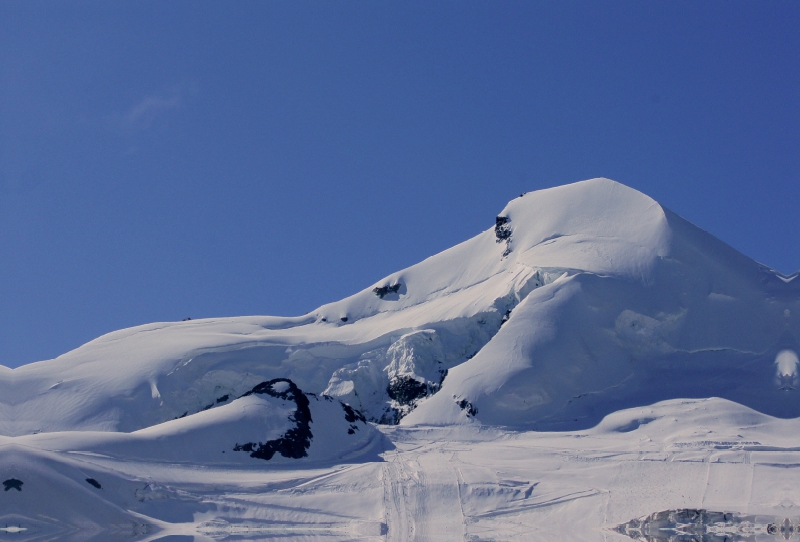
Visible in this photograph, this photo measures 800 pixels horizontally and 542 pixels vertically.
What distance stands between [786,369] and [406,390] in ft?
82.4

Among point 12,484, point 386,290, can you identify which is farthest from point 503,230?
point 12,484

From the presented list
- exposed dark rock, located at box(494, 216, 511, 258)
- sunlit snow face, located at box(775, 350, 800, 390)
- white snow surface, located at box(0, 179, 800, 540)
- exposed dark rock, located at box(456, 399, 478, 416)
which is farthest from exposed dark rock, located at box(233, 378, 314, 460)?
sunlit snow face, located at box(775, 350, 800, 390)

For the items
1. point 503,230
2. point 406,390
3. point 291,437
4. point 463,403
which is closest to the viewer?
point 291,437

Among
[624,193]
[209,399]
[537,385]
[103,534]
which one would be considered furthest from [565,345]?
[103,534]

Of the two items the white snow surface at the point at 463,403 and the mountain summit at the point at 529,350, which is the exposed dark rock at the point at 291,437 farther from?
the mountain summit at the point at 529,350

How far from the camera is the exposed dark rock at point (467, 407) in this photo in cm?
6284

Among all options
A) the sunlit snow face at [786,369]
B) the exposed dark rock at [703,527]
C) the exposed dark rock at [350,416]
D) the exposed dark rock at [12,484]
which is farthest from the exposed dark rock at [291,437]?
the sunlit snow face at [786,369]

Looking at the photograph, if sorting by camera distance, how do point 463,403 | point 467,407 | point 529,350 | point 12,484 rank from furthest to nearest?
point 529,350 → point 463,403 → point 467,407 → point 12,484

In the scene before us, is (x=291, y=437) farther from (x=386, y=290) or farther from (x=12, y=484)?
(x=386, y=290)

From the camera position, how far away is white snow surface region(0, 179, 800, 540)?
152ft

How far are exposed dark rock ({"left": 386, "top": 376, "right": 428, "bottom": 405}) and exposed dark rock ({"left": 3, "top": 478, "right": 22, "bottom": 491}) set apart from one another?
29850 millimetres

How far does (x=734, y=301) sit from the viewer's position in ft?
230

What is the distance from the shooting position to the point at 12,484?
43.3 metres

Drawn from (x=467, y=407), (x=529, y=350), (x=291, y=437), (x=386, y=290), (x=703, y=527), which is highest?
(x=386, y=290)
